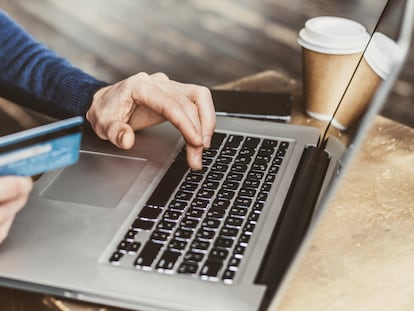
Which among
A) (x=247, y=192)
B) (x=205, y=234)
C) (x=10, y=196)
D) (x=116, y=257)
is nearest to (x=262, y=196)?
(x=247, y=192)

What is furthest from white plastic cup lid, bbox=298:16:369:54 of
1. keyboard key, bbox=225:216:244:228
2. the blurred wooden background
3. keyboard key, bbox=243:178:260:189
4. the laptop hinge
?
the blurred wooden background

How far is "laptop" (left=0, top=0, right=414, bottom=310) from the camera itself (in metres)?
0.71

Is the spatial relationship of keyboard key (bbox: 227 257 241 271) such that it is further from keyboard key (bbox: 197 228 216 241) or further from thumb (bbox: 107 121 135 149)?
thumb (bbox: 107 121 135 149)

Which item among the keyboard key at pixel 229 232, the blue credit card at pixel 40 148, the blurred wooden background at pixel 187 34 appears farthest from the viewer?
the blurred wooden background at pixel 187 34

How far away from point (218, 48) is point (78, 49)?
662 millimetres

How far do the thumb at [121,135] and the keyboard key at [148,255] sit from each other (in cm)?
23

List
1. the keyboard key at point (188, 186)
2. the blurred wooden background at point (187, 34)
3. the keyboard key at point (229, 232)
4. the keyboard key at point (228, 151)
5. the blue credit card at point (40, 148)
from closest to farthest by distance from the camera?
the blue credit card at point (40, 148) → the keyboard key at point (229, 232) → the keyboard key at point (188, 186) → the keyboard key at point (228, 151) → the blurred wooden background at point (187, 34)

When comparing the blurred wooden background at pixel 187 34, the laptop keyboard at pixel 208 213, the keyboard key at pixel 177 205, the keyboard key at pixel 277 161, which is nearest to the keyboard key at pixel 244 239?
the laptop keyboard at pixel 208 213

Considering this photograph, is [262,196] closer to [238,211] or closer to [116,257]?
[238,211]

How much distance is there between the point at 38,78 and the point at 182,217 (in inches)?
21.0

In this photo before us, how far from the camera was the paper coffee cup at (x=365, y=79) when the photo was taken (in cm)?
83

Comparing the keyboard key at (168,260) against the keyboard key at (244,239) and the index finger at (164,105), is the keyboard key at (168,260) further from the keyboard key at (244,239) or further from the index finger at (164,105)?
the index finger at (164,105)

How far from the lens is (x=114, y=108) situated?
3.44 feet

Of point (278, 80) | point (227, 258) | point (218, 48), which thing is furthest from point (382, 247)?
point (218, 48)
